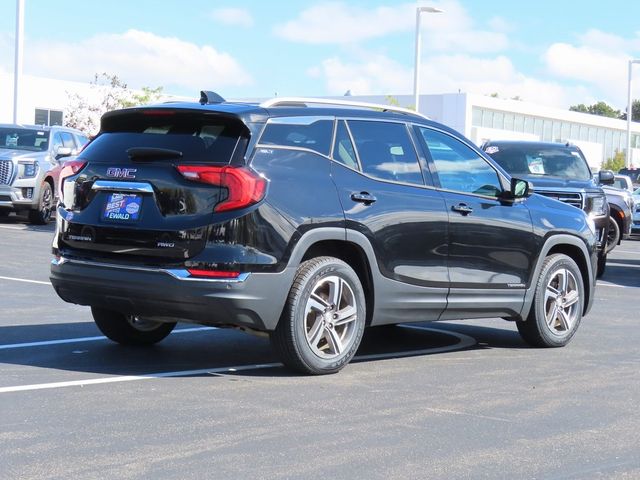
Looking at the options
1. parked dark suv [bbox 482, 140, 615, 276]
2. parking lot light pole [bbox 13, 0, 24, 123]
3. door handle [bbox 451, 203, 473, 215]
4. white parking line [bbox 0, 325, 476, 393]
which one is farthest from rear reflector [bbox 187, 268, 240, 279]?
parking lot light pole [bbox 13, 0, 24, 123]

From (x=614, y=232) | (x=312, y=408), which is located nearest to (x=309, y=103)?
(x=312, y=408)

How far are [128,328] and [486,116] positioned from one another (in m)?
75.7

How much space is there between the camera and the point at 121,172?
773 cm

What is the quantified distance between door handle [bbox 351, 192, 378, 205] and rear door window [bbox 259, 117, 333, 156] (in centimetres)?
34

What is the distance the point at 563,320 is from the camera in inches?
387

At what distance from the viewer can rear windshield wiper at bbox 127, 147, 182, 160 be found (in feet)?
25.0

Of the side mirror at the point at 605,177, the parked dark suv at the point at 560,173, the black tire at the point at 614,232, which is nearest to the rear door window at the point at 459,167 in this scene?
the parked dark suv at the point at 560,173

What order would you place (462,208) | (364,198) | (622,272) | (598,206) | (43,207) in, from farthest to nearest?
(43,207) < (622,272) < (598,206) < (462,208) < (364,198)

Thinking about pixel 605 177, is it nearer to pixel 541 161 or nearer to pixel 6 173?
pixel 541 161

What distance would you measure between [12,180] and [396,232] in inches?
654

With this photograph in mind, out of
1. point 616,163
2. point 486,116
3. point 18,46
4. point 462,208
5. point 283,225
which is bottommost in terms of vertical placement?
point 283,225

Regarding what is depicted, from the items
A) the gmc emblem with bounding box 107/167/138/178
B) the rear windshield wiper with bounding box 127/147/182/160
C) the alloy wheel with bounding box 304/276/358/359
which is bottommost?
the alloy wheel with bounding box 304/276/358/359

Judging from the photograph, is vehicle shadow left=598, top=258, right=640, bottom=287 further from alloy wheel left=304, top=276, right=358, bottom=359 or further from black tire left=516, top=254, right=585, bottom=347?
alloy wheel left=304, top=276, right=358, bottom=359

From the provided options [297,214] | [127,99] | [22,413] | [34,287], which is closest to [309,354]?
[297,214]
